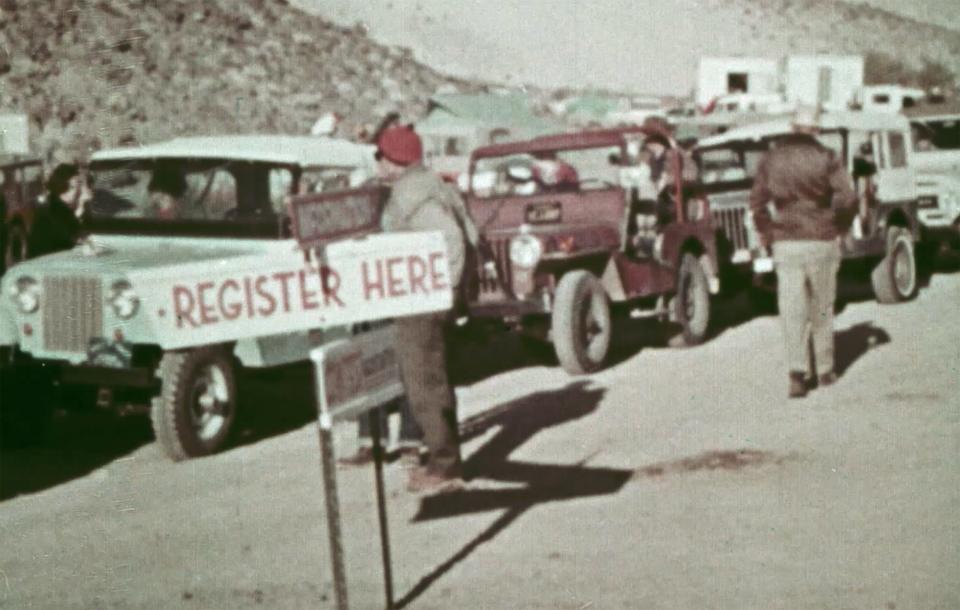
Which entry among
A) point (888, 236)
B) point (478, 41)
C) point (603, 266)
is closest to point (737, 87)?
point (478, 41)

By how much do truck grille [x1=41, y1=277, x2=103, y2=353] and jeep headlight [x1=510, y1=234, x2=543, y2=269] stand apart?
→ 11.4 feet

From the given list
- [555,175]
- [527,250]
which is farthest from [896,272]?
[527,250]

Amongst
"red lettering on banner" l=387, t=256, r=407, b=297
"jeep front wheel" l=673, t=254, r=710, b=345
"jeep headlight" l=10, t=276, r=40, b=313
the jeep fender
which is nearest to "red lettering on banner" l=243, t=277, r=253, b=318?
"red lettering on banner" l=387, t=256, r=407, b=297

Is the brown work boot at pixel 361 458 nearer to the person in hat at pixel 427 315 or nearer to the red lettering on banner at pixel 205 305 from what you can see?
the person in hat at pixel 427 315

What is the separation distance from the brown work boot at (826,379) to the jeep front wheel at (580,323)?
1992 mm

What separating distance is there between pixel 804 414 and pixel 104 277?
4.07 meters

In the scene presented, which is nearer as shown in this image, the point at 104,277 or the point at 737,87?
the point at 104,277

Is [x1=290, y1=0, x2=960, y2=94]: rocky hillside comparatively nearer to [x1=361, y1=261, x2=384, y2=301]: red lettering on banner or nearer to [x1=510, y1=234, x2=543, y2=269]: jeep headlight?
[x1=510, y1=234, x2=543, y2=269]: jeep headlight

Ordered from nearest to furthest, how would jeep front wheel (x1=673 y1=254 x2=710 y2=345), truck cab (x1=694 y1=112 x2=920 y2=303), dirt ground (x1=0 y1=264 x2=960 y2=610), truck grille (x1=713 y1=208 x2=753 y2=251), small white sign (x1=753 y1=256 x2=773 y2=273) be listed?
dirt ground (x1=0 y1=264 x2=960 y2=610) < jeep front wheel (x1=673 y1=254 x2=710 y2=345) < small white sign (x1=753 y1=256 x2=773 y2=273) < truck grille (x1=713 y1=208 x2=753 y2=251) < truck cab (x1=694 y1=112 x2=920 y2=303)

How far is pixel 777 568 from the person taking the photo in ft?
16.3

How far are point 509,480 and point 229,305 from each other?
2.70 metres

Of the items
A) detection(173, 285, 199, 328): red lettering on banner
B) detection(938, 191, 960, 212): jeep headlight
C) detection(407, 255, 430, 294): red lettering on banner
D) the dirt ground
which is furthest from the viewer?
detection(938, 191, 960, 212): jeep headlight

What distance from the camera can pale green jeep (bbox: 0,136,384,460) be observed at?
7.80 meters

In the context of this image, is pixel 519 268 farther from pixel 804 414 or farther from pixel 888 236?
pixel 888 236
